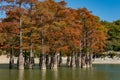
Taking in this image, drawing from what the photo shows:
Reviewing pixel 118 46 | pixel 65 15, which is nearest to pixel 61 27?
pixel 65 15

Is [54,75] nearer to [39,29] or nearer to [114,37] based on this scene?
[39,29]

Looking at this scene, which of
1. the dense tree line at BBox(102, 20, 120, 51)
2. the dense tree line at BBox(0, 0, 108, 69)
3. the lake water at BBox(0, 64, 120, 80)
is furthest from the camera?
→ the dense tree line at BBox(102, 20, 120, 51)

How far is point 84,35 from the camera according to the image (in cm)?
6719

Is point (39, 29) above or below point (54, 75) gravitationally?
above

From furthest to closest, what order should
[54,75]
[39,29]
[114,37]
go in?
[114,37] < [39,29] < [54,75]

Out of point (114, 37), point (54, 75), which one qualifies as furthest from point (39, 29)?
point (114, 37)

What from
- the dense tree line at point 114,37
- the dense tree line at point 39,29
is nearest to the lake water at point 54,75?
the dense tree line at point 39,29

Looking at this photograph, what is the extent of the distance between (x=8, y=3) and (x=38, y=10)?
455cm

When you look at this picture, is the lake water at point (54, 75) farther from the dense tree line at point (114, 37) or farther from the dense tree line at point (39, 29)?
the dense tree line at point (114, 37)

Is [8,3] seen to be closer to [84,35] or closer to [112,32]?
[84,35]

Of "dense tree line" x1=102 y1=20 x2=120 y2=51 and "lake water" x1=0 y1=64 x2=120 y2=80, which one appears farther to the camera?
"dense tree line" x1=102 y1=20 x2=120 y2=51

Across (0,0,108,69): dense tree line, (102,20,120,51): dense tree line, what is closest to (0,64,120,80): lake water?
(0,0,108,69): dense tree line

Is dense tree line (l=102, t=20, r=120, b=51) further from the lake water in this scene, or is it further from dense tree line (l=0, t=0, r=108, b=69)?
the lake water

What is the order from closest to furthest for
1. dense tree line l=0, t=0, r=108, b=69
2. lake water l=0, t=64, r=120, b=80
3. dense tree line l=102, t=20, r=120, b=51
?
lake water l=0, t=64, r=120, b=80, dense tree line l=0, t=0, r=108, b=69, dense tree line l=102, t=20, r=120, b=51
